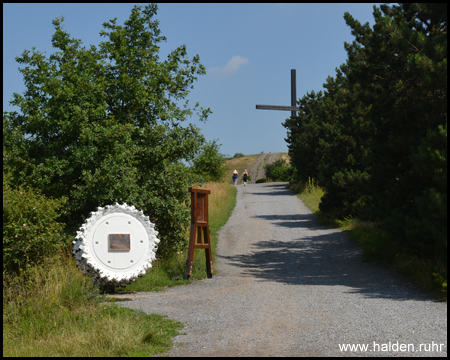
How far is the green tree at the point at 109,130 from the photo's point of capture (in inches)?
464

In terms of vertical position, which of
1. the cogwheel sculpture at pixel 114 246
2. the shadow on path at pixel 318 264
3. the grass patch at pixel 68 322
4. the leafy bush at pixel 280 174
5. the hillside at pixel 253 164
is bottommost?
the shadow on path at pixel 318 264

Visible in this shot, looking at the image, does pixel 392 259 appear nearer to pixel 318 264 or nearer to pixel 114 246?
pixel 318 264

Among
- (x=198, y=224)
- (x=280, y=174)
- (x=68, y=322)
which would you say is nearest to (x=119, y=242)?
(x=198, y=224)

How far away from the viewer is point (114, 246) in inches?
392

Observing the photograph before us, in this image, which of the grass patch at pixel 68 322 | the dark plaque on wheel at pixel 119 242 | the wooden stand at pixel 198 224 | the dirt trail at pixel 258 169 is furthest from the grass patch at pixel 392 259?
the dirt trail at pixel 258 169

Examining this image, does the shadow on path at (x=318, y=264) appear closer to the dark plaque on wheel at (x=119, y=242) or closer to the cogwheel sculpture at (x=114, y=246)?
the cogwheel sculpture at (x=114, y=246)

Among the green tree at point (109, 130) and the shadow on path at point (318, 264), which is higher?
the green tree at point (109, 130)

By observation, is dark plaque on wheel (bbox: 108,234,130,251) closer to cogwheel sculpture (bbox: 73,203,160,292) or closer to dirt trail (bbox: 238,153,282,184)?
cogwheel sculpture (bbox: 73,203,160,292)

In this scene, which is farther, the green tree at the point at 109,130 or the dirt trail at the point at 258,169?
the dirt trail at the point at 258,169

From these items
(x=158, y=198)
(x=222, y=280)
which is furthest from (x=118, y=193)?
(x=222, y=280)

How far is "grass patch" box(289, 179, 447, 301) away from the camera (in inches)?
396

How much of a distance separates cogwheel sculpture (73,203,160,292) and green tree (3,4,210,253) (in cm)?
140

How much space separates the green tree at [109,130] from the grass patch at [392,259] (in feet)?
16.8

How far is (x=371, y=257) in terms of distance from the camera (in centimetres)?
1388
